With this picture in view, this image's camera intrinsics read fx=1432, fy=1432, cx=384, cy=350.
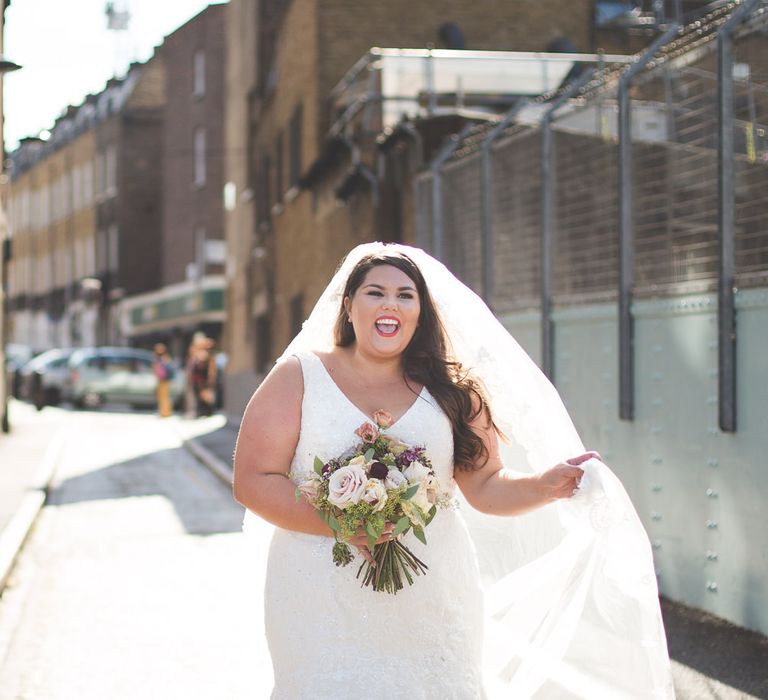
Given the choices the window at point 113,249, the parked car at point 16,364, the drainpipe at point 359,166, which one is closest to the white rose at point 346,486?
the drainpipe at point 359,166

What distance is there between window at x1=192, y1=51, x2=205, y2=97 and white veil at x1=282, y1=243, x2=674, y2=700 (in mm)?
47631

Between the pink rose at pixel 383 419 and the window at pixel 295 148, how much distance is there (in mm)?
22239

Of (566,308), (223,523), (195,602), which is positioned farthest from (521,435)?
(223,523)

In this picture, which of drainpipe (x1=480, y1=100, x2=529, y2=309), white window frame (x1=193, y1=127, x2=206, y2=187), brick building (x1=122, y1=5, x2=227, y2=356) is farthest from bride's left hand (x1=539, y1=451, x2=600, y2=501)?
white window frame (x1=193, y1=127, x2=206, y2=187)

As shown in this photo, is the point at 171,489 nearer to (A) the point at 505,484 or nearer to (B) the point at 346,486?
(A) the point at 505,484

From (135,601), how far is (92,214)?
188 feet

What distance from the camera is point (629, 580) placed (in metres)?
4.32

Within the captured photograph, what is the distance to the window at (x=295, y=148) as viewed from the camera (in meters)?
26.5

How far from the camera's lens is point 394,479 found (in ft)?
12.6

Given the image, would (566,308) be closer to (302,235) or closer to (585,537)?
(585,537)

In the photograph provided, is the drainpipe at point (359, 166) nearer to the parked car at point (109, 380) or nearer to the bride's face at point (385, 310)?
the bride's face at point (385, 310)

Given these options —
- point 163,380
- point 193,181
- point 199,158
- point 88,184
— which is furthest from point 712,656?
point 88,184

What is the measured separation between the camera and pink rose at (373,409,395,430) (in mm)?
4020

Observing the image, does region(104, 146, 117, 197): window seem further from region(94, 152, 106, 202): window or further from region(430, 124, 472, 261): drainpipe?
region(430, 124, 472, 261): drainpipe
